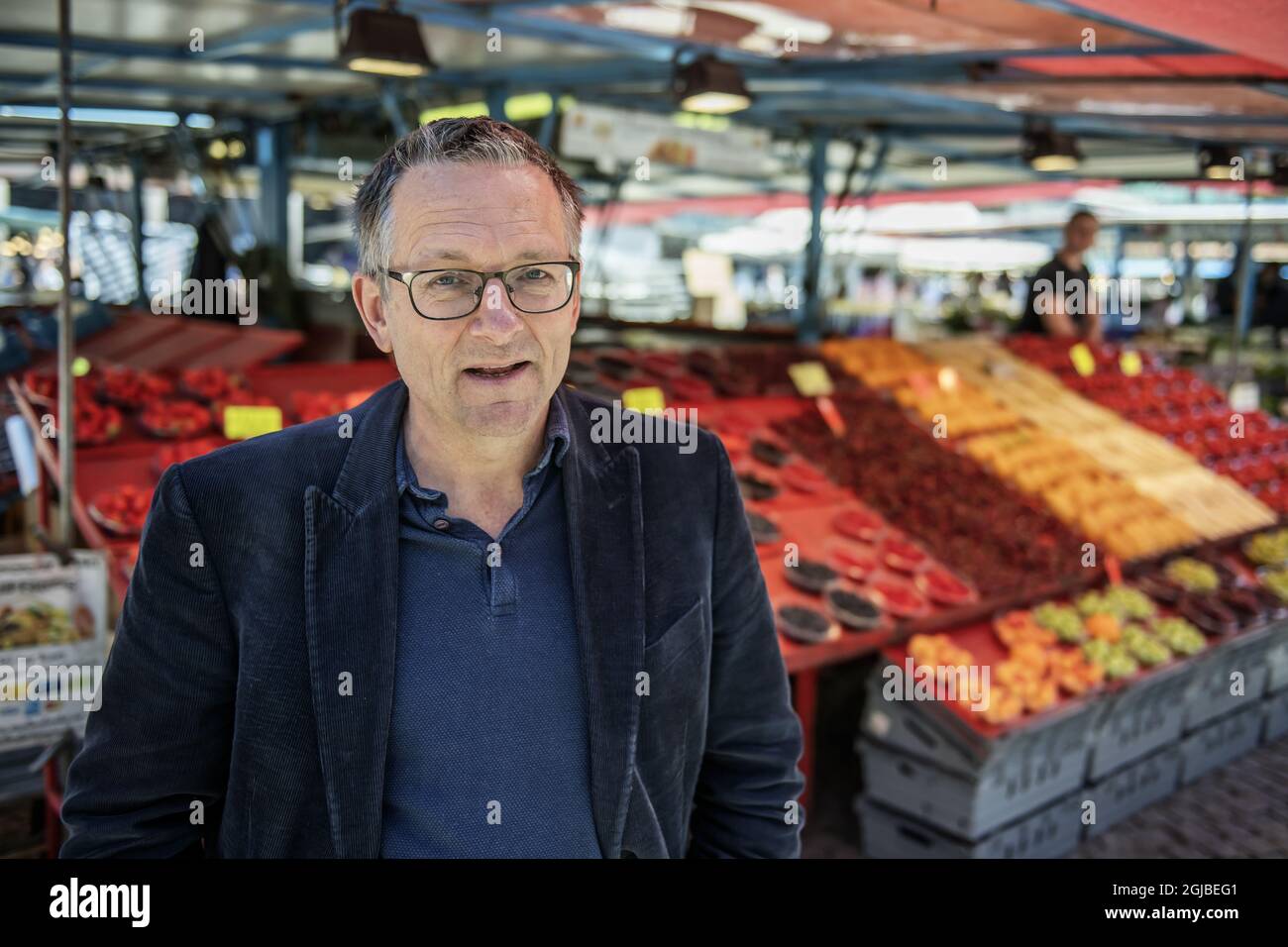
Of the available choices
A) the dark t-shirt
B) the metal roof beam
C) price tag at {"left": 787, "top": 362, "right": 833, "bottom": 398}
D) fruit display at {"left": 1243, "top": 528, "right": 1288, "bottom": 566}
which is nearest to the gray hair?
price tag at {"left": 787, "top": 362, "right": 833, "bottom": 398}

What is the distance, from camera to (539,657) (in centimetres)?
146

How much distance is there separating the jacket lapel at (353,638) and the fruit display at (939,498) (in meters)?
3.53

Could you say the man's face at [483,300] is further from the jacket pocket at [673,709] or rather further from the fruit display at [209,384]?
the fruit display at [209,384]

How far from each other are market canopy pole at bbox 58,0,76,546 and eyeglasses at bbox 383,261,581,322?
169 cm

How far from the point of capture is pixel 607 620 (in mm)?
1486

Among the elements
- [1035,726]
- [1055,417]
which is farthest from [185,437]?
[1055,417]

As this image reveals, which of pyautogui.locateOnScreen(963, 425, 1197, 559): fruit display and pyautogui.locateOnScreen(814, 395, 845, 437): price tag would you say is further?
pyautogui.locateOnScreen(814, 395, 845, 437): price tag

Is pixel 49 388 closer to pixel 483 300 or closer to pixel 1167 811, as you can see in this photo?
pixel 483 300

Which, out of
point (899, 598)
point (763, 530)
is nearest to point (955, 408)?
point (899, 598)

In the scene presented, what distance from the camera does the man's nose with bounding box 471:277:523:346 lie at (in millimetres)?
1368

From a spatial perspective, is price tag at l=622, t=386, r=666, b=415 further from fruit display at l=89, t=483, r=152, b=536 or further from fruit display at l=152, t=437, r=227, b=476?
fruit display at l=89, t=483, r=152, b=536

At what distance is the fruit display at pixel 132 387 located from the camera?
424 centimetres

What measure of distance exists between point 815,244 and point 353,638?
7039 millimetres

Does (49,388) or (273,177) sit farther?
(273,177)
